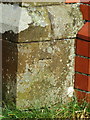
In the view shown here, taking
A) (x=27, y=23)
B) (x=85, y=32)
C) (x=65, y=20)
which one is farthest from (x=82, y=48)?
(x=27, y=23)

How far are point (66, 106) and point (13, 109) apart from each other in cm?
44

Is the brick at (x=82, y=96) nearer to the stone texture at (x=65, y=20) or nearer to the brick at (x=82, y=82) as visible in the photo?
the brick at (x=82, y=82)

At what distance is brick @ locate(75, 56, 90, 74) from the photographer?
9.51 feet

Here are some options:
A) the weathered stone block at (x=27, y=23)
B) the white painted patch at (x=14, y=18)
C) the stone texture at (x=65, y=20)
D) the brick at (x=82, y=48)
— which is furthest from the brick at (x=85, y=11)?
the white painted patch at (x=14, y=18)

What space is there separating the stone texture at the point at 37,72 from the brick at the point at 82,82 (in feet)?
0.17

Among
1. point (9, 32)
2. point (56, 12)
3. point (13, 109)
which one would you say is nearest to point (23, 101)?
point (13, 109)

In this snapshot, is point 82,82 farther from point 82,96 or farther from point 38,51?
point 38,51

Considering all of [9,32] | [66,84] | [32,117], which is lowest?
[32,117]

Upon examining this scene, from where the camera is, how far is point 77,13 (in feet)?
9.53

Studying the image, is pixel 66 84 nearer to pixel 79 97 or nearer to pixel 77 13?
pixel 79 97

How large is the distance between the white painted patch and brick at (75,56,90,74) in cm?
53

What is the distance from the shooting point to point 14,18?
2.75 m

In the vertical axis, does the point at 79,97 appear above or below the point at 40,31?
below

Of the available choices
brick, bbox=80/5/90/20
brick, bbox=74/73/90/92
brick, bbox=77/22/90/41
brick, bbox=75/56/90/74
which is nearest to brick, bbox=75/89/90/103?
brick, bbox=74/73/90/92
